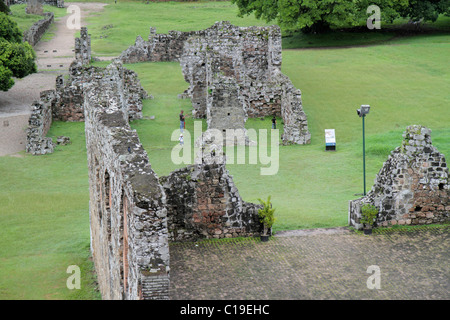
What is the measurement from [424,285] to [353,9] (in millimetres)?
36576

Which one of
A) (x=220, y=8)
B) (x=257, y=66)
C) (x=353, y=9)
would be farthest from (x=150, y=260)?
(x=220, y=8)

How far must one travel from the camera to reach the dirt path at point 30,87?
124 feet

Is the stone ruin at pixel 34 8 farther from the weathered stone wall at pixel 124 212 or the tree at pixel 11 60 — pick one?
the weathered stone wall at pixel 124 212

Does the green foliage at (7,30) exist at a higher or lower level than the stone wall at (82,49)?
higher

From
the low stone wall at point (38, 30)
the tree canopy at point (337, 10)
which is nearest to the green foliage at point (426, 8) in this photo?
the tree canopy at point (337, 10)

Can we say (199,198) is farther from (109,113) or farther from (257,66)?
(257,66)

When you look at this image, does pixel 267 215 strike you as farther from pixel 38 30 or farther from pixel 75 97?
pixel 38 30

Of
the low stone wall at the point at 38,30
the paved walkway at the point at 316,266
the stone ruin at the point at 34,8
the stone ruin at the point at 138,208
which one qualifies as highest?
the stone ruin at the point at 34,8

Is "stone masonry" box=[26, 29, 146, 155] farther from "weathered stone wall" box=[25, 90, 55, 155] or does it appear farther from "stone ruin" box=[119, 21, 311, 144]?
"stone ruin" box=[119, 21, 311, 144]

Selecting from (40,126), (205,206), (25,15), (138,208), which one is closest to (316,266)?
(205,206)

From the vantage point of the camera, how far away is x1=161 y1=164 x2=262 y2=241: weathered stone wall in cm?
2055

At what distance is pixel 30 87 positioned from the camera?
48188 mm

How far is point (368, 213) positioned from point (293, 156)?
9.80 meters

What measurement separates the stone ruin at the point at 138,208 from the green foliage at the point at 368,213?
278 centimetres
